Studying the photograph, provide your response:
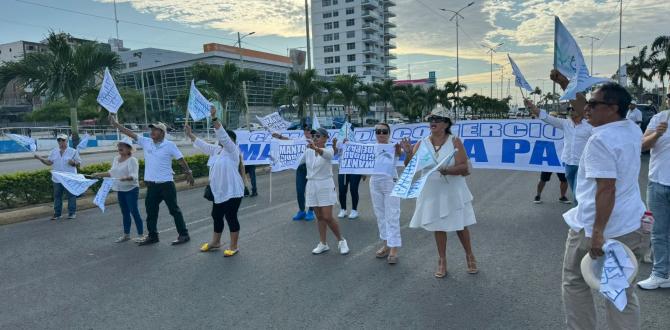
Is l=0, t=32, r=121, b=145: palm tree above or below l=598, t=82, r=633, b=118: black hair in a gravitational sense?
above

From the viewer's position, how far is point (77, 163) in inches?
350

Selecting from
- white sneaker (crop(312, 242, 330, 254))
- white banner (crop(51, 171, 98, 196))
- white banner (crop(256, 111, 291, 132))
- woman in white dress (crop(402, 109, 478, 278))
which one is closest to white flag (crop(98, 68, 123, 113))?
white banner (crop(51, 171, 98, 196))

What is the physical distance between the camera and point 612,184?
8.80 feet

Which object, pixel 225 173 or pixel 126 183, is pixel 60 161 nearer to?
pixel 126 183

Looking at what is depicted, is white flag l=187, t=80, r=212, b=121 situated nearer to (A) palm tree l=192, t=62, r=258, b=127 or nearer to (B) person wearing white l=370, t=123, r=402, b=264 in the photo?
(B) person wearing white l=370, t=123, r=402, b=264

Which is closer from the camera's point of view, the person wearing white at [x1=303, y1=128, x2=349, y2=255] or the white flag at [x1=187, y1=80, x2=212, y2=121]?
the person wearing white at [x1=303, y1=128, x2=349, y2=255]

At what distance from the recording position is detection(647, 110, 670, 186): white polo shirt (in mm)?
4172

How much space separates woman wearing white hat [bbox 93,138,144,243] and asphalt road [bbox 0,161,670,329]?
0.42m

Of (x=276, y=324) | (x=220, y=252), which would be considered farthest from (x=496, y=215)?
(x=276, y=324)

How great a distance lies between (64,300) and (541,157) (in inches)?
310

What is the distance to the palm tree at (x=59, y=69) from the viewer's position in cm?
1427

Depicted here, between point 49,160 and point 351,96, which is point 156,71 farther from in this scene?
point 49,160

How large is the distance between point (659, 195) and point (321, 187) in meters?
3.57

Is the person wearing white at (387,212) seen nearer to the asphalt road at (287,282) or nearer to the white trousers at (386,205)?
the white trousers at (386,205)
